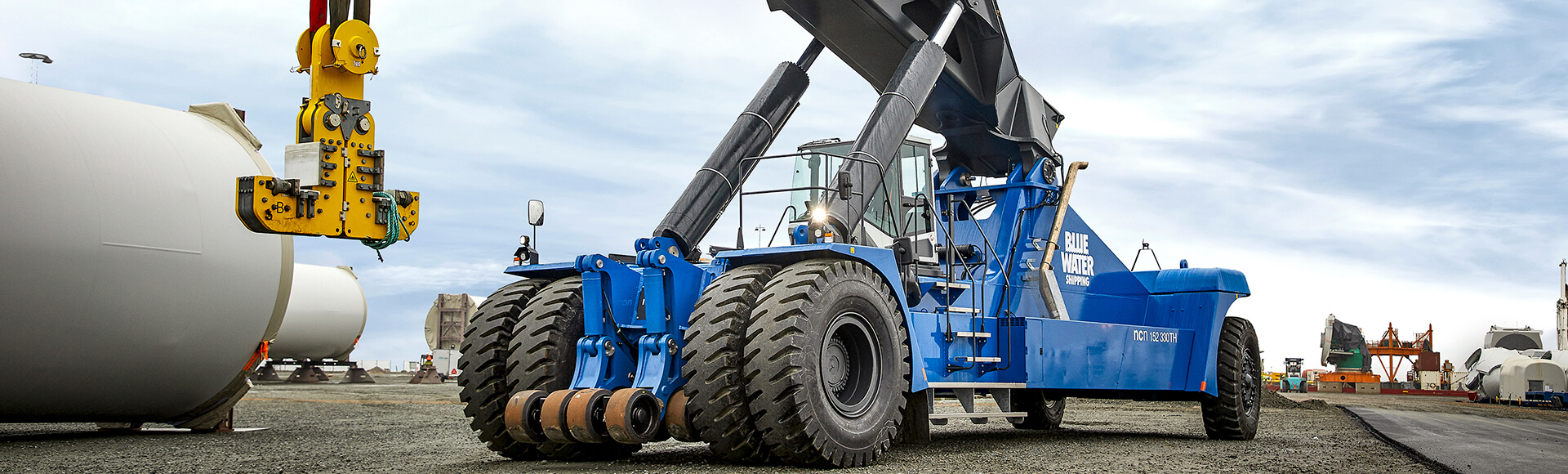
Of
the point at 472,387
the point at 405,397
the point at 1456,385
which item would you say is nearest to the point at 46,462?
the point at 472,387

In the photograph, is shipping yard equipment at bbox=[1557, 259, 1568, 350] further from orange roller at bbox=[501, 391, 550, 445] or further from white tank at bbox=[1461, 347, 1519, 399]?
orange roller at bbox=[501, 391, 550, 445]

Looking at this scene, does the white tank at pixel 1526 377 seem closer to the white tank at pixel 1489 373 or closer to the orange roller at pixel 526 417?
the white tank at pixel 1489 373

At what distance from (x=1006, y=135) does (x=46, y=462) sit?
875cm

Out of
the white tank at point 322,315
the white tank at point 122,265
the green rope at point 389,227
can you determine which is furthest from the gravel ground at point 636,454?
the white tank at point 322,315

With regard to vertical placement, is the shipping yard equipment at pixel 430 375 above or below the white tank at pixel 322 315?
below

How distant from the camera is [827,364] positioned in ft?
25.3

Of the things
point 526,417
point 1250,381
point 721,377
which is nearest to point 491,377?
point 526,417

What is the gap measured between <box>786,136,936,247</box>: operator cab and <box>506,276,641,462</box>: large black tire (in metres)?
2.21

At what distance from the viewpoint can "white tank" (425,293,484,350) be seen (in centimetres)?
4294

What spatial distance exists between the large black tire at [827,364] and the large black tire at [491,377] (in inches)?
85.4

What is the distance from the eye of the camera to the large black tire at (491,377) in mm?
8453

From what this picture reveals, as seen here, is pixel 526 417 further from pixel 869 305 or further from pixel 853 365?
pixel 869 305

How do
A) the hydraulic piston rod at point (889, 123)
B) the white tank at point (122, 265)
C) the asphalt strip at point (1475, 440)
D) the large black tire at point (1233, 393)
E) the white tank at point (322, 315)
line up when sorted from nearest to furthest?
the hydraulic piston rod at point (889, 123)
the asphalt strip at point (1475, 440)
the white tank at point (122, 265)
the large black tire at point (1233, 393)
the white tank at point (322, 315)

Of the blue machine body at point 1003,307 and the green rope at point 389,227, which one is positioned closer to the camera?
the green rope at point 389,227
